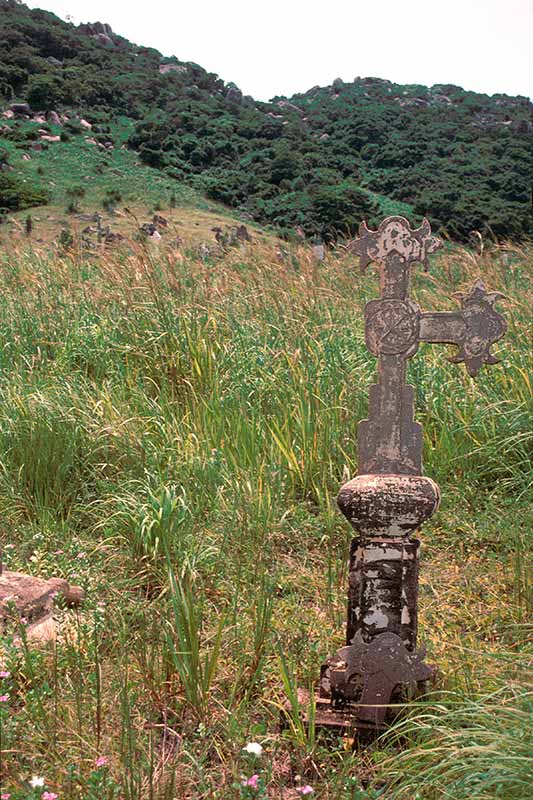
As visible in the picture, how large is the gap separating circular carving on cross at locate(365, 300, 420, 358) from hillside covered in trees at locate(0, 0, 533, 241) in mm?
19062

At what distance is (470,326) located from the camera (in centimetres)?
276

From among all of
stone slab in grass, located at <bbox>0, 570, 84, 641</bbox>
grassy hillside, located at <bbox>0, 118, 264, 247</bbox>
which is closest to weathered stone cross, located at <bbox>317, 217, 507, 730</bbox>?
stone slab in grass, located at <bbox>0, 570, 84, 641</bbox>

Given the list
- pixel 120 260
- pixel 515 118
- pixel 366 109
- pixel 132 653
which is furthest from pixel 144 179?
pixel 132 653

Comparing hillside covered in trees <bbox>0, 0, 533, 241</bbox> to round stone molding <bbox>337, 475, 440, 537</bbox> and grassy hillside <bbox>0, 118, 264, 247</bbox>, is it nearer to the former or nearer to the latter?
grassy hillside <bbox>0, 118, 264, 247</bbox>

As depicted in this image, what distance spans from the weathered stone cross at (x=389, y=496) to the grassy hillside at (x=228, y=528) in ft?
0.54

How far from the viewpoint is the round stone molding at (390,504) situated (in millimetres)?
2514

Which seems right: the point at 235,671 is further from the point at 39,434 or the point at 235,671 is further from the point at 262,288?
the point at 262,288

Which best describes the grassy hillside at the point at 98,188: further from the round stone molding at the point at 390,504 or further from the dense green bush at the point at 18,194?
the round stone molding at the point at 390,504

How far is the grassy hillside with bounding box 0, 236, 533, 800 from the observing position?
2094mm

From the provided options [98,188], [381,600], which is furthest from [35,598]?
[98,188]

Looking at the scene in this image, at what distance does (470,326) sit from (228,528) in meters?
1.55

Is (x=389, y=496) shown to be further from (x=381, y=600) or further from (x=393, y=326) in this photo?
(x=393, y=326)

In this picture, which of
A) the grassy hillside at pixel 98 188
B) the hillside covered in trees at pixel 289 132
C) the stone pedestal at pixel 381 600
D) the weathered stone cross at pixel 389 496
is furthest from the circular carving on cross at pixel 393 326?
the grassy hillside at pixel 98 188

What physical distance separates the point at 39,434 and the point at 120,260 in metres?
3.27
